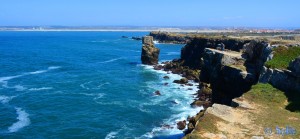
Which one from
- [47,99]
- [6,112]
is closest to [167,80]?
[47,99]

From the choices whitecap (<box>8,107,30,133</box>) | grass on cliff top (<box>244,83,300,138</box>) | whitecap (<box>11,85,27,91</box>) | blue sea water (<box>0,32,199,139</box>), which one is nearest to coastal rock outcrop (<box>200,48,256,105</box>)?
blue sea water (<box>0,32,199,139</box>)

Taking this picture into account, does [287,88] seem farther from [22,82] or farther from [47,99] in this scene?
[22,82]

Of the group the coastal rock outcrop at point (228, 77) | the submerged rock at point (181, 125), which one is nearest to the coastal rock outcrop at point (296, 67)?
the coastal rock outcrop at point (228, 77)

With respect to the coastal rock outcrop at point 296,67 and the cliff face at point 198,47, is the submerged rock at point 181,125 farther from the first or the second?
the cliff face at point 198,47

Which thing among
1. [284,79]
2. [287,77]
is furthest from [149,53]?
[287,77]

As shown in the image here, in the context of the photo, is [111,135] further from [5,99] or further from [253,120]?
[5,99]

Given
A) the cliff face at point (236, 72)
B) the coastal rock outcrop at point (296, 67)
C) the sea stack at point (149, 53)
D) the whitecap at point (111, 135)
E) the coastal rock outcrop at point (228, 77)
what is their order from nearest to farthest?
1. the coastal rock outcrop at point (296, 67)
2. the whitecap at point (111, 135)
3. the cliff face at point (236, 72)
4. the coastal rock outcrop at point (228, 77)
5. the sea stack at point (149, 53)

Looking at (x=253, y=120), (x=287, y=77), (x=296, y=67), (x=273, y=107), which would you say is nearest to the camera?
(x=253, y=120)

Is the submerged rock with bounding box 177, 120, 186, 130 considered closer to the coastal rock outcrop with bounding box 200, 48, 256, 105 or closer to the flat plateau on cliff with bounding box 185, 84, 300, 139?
the coastal rock outcrop with bounding box 200, 48, 256, 105
